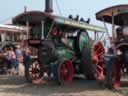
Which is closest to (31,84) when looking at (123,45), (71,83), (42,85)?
(42,85)

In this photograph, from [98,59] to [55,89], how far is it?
3413 millimetres

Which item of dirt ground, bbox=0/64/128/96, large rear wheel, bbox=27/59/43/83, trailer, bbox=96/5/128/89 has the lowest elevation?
dirt ground, bbox=0/64/128/96

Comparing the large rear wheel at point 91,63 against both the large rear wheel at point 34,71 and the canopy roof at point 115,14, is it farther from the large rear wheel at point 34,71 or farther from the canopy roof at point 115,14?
the canopy roof at point 115,14

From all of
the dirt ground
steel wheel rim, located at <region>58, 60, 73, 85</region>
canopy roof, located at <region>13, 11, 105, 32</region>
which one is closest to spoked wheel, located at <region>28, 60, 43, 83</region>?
the dirt ground

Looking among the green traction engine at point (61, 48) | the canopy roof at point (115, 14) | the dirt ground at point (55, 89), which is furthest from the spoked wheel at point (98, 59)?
the canopy roof at point (115, 14)

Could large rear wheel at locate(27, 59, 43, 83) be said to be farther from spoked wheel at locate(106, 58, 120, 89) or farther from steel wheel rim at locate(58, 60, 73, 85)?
spoked wheel at locate(106, 58, 120, 89)

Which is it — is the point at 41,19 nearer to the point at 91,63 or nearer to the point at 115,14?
the point at 91,63

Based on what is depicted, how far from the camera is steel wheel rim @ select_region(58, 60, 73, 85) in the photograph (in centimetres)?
1474

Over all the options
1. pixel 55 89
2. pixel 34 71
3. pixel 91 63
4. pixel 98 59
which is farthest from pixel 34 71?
pixel 98 59

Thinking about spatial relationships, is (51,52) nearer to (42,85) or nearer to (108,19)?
(42,85)

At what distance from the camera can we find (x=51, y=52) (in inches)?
587

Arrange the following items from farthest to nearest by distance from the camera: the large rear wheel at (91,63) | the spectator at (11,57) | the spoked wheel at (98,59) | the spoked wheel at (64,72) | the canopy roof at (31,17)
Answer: the spectator at (11,57)
the spoked wheel at (98,59)
the large rear wheel at (91,63)
the canopy roof at (31,17)
the spoked wheel at (64,72)

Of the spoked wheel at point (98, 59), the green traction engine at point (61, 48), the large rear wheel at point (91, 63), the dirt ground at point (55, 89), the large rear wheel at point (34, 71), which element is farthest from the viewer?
the spoked wheel at point (98, 59)

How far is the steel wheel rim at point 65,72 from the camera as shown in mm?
14742
